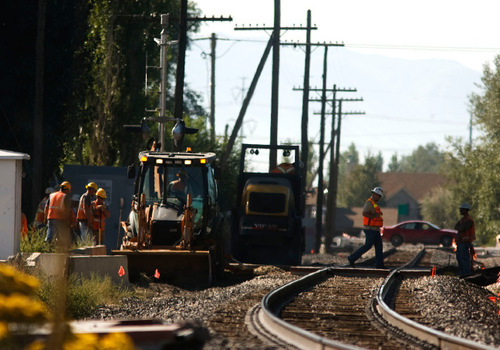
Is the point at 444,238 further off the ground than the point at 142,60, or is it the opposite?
the point at 142,60

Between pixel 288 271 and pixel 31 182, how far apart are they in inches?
421

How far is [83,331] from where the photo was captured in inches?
281

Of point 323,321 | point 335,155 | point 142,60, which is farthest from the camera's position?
point 335,155

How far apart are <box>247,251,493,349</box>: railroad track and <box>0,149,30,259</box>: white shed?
16.1 ft

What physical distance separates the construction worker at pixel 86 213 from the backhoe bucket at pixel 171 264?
259 centimetres

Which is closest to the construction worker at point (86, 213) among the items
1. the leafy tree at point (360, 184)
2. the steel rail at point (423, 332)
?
the steel rail at point (423, 332)

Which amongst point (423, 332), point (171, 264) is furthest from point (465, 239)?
point (423, 332)

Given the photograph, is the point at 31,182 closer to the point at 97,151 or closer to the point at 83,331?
the point at 97,151

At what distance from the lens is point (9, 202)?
16.8 metres

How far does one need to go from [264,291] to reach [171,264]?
3.41 meters

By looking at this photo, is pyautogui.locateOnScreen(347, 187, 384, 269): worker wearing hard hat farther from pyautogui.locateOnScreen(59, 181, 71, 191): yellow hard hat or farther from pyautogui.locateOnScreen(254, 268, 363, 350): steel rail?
pyautogui.locateOnScreen(59, 181, 71, 191): yellow hard hat

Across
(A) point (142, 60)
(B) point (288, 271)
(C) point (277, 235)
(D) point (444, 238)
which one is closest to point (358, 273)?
(B) point (288, 271)

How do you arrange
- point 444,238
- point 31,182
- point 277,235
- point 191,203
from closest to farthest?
point 191,203 < point 277,235 < point 31,182 < point 444,238

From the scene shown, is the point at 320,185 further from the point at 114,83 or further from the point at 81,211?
the point at 81,211
